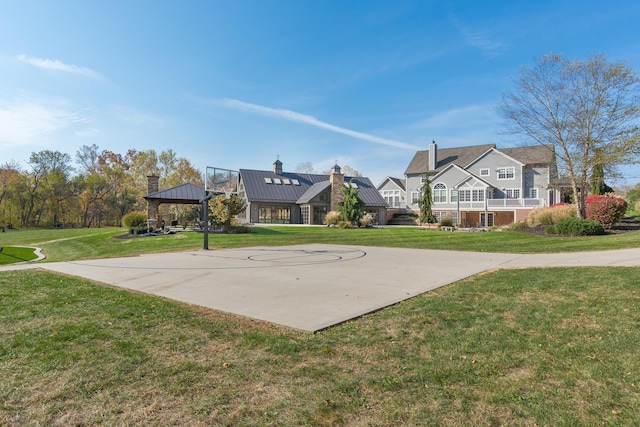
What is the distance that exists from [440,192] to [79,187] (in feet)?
151

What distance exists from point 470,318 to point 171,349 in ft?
11.3

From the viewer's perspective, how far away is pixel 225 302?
5473 millimetres

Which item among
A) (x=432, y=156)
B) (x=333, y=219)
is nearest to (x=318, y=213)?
(x=333, y=219)

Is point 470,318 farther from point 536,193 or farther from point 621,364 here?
point 536,193

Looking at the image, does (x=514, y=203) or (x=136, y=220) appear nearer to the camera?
(x=136, y=220)

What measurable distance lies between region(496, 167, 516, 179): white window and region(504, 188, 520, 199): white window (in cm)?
138

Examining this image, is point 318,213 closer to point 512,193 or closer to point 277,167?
point 277,167

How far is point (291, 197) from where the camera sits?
39.3m

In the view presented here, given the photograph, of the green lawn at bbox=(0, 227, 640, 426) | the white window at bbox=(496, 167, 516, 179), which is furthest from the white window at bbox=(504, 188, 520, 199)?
the green lawn at bbox=(0, 227, 640, 426)

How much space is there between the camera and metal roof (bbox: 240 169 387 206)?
37969mm

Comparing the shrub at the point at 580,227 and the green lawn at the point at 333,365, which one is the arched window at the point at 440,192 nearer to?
the shrub at the point at 580,227

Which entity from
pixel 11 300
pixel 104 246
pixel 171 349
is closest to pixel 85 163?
pixel 104 246

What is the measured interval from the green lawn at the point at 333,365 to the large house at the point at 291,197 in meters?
32.0

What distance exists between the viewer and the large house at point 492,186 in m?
36.0
